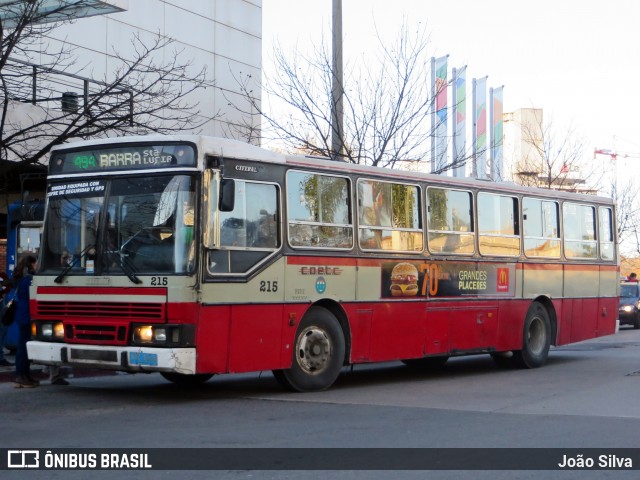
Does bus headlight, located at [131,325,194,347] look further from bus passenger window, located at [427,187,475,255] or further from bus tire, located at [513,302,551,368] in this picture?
bus tire, located at [513,302,551,368]

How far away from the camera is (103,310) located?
11969 mm

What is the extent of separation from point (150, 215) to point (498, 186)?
7172 millimetres

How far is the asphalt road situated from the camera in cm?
901

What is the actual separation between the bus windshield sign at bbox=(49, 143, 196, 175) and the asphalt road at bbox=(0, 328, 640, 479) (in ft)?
9.09

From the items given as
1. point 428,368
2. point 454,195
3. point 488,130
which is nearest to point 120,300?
point 454,195

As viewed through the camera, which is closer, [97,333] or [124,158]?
[97,333]

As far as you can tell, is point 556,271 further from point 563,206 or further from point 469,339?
point 469,339

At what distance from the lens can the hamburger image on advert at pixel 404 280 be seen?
14562 mm

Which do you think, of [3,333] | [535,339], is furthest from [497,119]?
[3,333]

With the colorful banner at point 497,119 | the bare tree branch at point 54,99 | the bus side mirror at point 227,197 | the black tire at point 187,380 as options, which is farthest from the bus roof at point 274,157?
the colorful banner at point 497,119

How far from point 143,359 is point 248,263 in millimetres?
1727

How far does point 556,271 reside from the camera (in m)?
18.2

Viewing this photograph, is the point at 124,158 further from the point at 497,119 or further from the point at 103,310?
the point at 497,119

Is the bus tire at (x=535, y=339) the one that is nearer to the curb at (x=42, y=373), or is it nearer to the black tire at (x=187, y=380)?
the black tire at (x=187, y=380)
